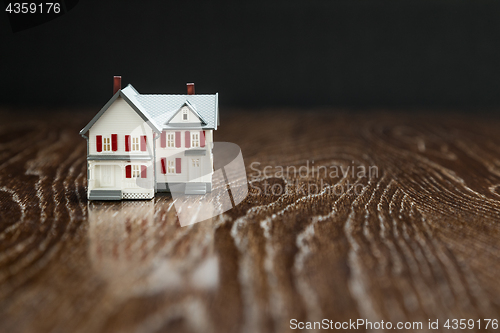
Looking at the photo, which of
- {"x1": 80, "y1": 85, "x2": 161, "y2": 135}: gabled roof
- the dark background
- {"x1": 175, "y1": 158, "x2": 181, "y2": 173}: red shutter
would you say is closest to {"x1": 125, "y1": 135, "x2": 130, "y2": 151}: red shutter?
{"x1": 80, "y1": 85, "x2": 161, "y2": 135}: gabled roof

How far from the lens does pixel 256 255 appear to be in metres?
1.18

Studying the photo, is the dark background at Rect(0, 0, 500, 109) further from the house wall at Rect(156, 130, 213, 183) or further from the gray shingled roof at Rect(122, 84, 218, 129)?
the house wall at Rect(156, 130, 213, 183)

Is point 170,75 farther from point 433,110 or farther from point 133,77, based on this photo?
point 433,110

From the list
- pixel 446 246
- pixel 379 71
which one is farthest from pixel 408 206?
pixel 379 71

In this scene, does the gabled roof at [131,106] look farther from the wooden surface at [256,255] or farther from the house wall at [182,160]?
the wooden surface at [256,255]

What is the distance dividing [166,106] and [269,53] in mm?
3817

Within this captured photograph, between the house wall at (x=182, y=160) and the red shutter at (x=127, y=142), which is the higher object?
the red shutter at (x=127, y=142)

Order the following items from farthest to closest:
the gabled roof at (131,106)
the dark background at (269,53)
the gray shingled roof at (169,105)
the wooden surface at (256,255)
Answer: the dark background at (269,53) < the gray shingled roof at (169,105) < the gabled roof at (131,106) < the wooden surface at (256,255)

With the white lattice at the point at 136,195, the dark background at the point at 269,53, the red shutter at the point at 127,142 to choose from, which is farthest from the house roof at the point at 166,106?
the dark background at the point at 269,53

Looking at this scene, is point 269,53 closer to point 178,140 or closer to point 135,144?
point 178,140

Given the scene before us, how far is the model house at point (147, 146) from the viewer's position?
1.72 m

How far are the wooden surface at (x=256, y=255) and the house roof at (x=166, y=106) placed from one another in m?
0.34

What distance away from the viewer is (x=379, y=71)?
219 inches

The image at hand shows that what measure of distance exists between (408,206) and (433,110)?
421cm
